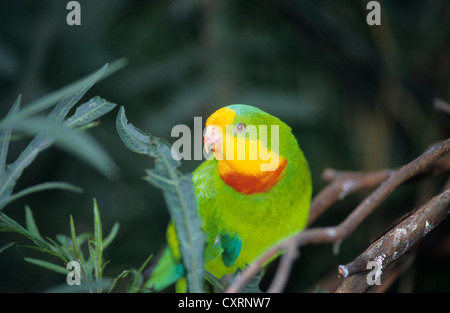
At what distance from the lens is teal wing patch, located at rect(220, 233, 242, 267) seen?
884 mm

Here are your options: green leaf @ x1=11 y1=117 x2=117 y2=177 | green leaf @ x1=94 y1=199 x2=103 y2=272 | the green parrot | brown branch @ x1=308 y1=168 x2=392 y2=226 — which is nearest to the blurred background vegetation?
brown branch @ x1=308 y1=168 x2=392 y2=226

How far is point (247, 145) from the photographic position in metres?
0.81

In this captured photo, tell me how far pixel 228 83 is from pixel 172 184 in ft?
3.49

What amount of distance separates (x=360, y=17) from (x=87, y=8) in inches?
41.4

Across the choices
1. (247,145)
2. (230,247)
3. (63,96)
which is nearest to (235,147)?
(247,145)

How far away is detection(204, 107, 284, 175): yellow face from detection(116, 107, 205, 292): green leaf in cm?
19

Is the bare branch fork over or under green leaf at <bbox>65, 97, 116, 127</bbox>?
under

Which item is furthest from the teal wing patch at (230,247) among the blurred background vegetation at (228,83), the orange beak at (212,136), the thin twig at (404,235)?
the blurred background vegetation at (228,83)

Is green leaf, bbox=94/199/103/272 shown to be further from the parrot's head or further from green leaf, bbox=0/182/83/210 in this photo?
the parrot's head

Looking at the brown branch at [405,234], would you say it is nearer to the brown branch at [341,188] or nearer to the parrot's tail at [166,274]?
the brown branch at [341,188]

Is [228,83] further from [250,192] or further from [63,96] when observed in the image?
[63,96]

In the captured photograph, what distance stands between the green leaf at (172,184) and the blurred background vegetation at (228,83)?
911 mm

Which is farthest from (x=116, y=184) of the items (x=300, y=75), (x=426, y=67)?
(x=426, y=67)
